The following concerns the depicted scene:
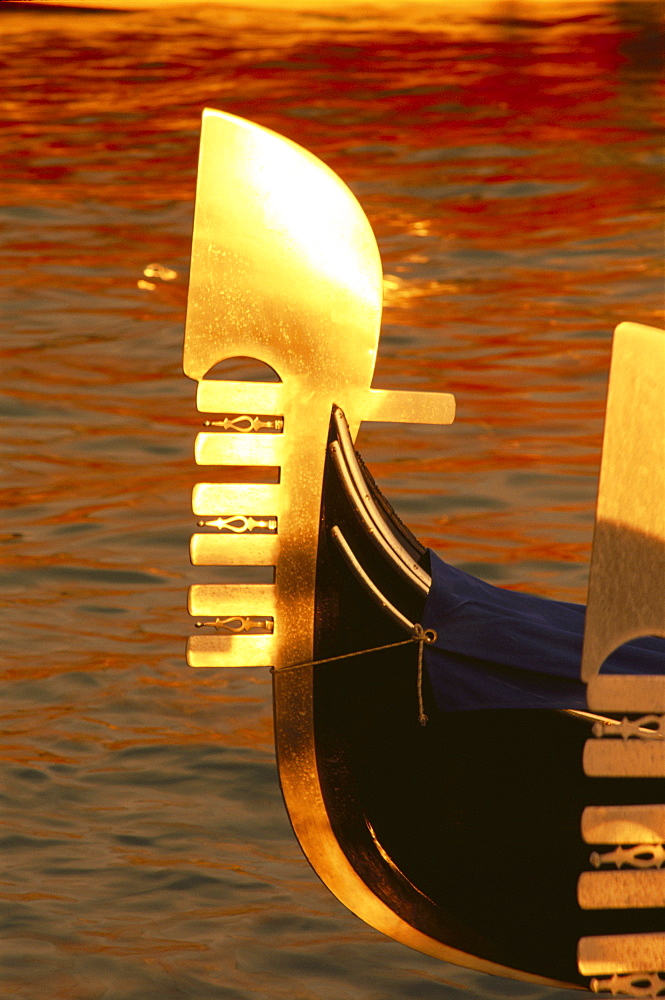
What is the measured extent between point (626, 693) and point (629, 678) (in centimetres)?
2

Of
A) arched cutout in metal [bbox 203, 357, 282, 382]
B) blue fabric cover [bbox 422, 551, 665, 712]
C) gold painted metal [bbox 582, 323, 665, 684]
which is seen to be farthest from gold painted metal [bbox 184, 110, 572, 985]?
arched cutout in metal [bbox 203, 357, 282, 382]

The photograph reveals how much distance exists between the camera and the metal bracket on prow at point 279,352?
247cm

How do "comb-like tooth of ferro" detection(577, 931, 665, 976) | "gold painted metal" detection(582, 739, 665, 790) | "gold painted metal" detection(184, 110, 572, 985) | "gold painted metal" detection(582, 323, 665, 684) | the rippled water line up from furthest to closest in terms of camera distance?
the rippled water < "gold painted metal" detection(184, 110, 572, 985) < "comb-like tooth of ferro" detection(577, 931, 665, 976) < "gold painted metal" detection(582, 739, 665, 790) < "gold painted metal" detection(582, 323, 665, 684)

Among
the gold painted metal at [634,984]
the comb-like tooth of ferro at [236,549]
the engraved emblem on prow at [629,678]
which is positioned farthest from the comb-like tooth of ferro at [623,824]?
the comb-like tooth of ferro at [236,549]

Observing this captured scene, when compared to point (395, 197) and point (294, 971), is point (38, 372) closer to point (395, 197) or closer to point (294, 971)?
point (395, 197)

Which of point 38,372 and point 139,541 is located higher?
point 38,372

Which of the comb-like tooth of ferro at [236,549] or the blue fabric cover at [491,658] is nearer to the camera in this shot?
the blue fabric cover at [491,658]

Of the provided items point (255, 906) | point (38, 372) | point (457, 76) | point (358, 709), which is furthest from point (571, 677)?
point (457, 76)

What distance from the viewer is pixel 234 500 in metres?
2.51

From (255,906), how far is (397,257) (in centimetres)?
599

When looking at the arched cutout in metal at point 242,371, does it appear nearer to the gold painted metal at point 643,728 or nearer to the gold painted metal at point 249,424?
the gold painted metal at point 249,424

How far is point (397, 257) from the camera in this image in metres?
8.90

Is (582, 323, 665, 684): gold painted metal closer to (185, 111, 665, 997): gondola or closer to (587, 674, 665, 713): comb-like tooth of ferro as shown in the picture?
(587, 674, 665, 713): comb-like tooth of ferro

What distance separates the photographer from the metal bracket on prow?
247 cm
